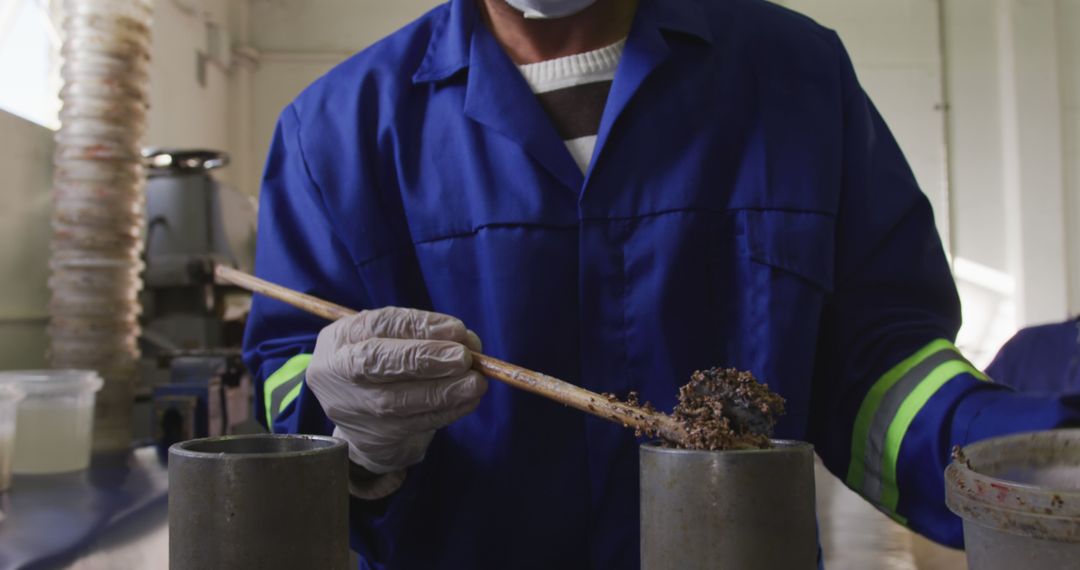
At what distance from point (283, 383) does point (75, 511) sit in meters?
0.80

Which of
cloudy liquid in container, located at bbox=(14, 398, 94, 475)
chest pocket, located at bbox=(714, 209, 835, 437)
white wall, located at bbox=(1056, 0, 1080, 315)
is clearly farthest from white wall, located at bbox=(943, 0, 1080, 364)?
cloudy liquid in container, located at bbox=(14, 398, 94, 475)

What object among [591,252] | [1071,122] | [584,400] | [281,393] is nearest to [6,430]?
[281,393]

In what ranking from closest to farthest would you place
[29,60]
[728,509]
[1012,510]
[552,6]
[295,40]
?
[1012,510] < [728,509] < [552,6] < [29,60] < [295,40]

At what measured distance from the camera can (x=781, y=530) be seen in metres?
0.70

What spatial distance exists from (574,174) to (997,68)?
19.6ft

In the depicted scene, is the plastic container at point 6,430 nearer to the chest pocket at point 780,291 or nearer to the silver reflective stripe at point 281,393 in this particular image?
the silver reflective stripe at point 281,393

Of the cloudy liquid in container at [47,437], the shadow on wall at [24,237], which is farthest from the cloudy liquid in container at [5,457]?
the shadow on wall at [24,237]

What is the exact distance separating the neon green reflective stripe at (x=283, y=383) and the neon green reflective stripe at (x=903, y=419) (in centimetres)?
74

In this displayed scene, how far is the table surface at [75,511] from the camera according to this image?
4.70 ft

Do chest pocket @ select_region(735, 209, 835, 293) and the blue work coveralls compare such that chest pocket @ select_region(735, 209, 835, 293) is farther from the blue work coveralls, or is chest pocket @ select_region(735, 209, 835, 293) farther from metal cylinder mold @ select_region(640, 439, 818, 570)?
the blue work coveralls

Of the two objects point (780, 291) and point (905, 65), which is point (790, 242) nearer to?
point (780, 291)

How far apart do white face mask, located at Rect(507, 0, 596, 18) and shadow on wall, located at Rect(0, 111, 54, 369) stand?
2064 millimetres

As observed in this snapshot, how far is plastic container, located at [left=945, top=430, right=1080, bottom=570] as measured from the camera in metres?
0.57

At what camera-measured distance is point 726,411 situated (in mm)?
822
